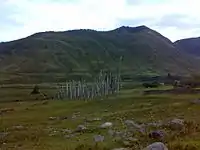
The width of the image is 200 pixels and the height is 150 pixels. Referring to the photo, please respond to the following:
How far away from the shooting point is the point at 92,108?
262 feet

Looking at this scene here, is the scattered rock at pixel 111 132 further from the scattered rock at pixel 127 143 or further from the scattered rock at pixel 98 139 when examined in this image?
the scattered rock at pixel 127 143

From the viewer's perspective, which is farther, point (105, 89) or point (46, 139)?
point (105, 89)

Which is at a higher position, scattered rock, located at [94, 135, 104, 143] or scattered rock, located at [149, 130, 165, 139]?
scattered rock, located at [149, 130, 165, 139]

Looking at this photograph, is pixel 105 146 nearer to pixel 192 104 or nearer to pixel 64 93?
pixel 192 104

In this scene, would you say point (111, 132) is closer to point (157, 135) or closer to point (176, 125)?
point (176, 125)

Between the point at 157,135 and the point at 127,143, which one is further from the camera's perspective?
the point at 157,135

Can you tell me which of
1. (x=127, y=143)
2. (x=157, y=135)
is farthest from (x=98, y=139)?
(x=157, y=135)

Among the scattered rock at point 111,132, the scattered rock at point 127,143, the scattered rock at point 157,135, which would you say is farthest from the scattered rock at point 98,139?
the scattered rock at point 157,135

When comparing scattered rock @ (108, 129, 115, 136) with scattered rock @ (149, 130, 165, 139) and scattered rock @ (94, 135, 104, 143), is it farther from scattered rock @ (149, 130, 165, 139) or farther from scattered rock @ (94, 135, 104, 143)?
scattered rock @ (149, 130, 165, 139)

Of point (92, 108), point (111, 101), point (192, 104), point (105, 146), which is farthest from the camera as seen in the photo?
point (111, 101)

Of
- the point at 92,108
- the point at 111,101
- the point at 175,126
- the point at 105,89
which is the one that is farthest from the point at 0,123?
the point at 105,89

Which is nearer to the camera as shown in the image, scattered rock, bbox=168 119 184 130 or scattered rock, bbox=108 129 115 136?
scattered rock, bbox=108 129 115 136

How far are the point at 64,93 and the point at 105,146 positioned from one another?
379ft

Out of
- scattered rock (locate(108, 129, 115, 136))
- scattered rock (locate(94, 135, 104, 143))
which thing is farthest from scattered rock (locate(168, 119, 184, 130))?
scattered rock (locate(94, 135, 104, 143))
